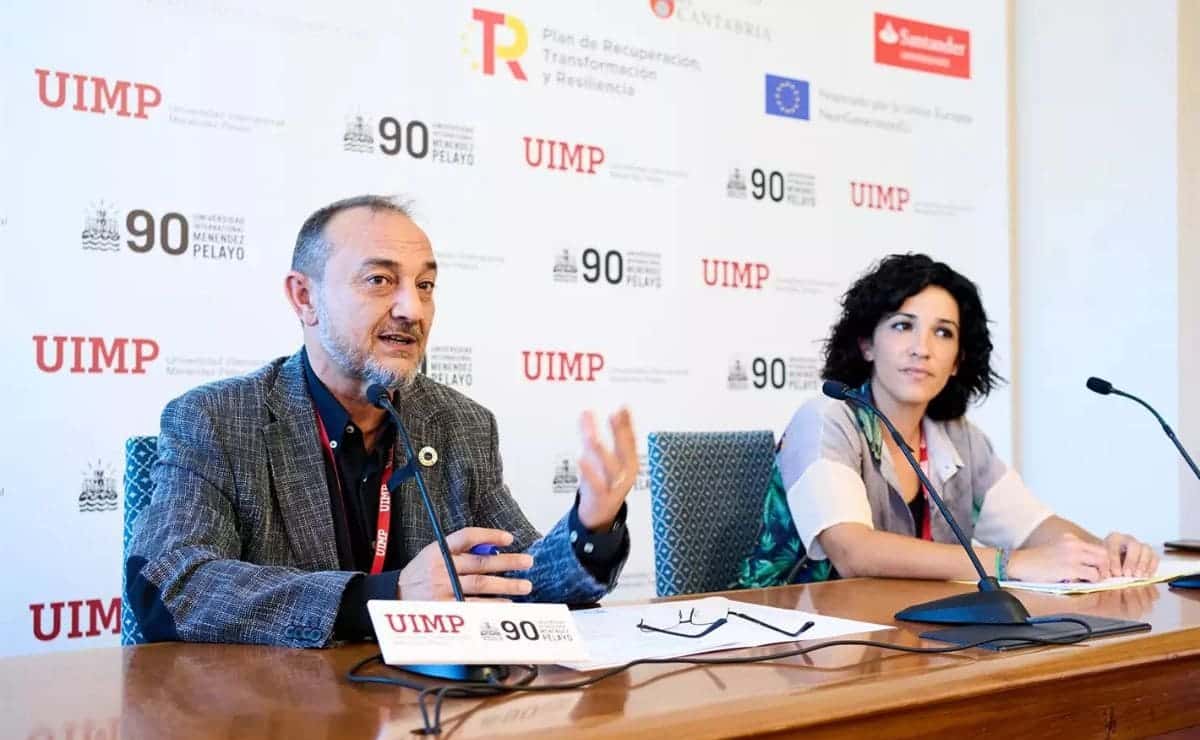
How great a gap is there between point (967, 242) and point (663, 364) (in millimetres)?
Result: 1576

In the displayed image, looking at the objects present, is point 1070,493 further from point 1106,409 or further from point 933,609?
point 933,609

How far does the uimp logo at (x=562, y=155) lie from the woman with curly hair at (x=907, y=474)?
4.55 ft

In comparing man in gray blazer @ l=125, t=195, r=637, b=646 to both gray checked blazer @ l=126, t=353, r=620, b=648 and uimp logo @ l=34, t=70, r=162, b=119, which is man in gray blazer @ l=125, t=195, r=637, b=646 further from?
uimp logo @ l=34, t=70, r=162, b=119

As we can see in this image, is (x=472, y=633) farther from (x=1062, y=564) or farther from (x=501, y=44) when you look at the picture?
(x=501, y=44)

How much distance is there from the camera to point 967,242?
4.75m

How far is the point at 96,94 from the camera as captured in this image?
2.97 meters

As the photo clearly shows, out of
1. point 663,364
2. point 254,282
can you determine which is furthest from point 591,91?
point 254,282

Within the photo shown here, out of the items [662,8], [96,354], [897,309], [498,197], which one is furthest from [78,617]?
[662,8]

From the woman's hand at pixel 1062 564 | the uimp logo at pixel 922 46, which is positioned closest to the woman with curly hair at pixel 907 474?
the woman's hand at pixel 1062 564

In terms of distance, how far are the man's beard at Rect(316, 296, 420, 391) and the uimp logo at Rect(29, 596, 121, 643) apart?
139 centimetres

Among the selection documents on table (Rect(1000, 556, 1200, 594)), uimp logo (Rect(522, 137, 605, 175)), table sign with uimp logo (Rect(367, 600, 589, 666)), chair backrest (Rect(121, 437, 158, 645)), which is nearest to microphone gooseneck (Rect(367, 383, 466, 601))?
table sign with uimp logo (Rect(367, 600, 589, 666))

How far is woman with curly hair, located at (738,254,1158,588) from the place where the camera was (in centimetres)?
209

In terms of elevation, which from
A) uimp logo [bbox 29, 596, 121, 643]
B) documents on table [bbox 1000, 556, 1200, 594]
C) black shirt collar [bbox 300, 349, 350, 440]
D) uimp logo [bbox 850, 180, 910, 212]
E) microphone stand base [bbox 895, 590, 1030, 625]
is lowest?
uimp logo [bbox 29, 596, 121, 643]

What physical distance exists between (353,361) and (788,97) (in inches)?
111
